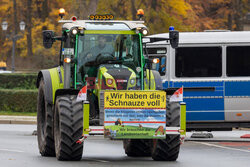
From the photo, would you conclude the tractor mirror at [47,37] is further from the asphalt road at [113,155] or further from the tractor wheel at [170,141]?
the tractor wheel at [170,141]

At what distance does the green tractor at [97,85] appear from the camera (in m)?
14.1

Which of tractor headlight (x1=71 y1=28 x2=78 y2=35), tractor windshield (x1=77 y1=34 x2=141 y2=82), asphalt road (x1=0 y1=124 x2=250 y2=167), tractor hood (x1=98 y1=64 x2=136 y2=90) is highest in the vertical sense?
tractor headlight (x1=71 y1=28 x2=78 y2=35)

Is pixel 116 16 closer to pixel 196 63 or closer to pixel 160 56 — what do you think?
pixel 160 56

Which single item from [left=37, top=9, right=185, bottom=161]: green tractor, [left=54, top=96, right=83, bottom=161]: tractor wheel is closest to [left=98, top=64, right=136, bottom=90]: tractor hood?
[left=37, top=9, right=185, bottom=161]: green tractor

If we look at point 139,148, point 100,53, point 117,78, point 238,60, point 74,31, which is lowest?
point 139,148

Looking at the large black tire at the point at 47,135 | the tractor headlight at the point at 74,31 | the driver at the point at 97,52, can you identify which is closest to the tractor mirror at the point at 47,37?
the tractor headlight at the point at 74,31

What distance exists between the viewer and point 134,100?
14.2 metres

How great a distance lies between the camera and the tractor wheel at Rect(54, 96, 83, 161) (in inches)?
551

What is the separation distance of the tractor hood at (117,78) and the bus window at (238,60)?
7.49 metres

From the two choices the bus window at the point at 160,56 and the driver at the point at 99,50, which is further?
the bus window at the point at 160,56

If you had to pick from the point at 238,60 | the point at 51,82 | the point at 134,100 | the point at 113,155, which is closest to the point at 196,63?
the point at 238,60

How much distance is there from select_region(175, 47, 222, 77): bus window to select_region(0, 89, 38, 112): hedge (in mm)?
10770

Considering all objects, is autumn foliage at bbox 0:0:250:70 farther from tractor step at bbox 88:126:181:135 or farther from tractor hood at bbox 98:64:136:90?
tractor step at bbox 88:126:181:135

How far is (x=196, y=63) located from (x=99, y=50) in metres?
6.88
